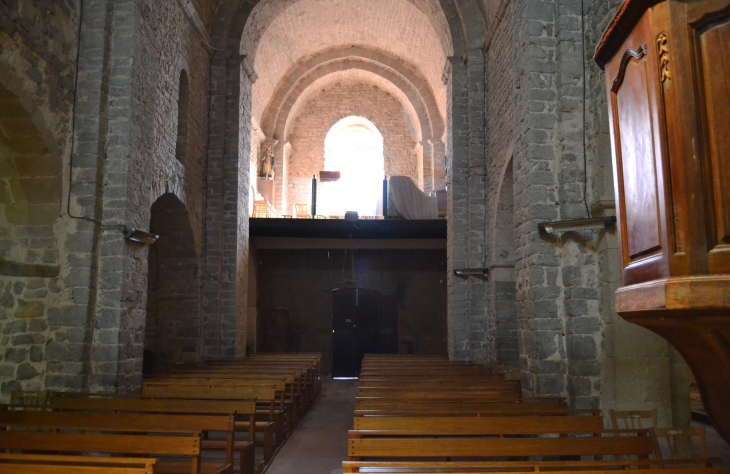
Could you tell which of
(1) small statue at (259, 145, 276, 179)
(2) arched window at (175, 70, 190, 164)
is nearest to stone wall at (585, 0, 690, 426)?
(2) arched window at (175, 70, 190, 164)

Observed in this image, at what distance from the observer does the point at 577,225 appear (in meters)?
6.93

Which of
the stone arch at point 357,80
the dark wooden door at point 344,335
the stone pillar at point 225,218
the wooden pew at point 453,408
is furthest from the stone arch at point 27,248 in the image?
the stone arch at point 357,80

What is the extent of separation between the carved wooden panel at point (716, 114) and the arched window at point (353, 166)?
19.1 m

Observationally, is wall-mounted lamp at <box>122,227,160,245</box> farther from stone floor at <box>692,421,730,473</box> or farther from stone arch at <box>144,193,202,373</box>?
stone floor at <box>692,421,730,473</box>

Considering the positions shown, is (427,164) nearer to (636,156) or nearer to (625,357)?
(625,357)

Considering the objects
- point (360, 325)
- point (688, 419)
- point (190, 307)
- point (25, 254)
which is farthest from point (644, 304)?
point (360, 325)

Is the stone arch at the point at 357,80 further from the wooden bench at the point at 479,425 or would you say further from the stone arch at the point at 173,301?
the wooden bench at the point at 479,425

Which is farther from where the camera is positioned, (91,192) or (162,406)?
(91,192)

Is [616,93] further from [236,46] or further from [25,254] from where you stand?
[236,46]

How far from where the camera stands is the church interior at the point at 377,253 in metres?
2.31

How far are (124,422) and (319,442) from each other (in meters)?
3.42

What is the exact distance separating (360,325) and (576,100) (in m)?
11.1

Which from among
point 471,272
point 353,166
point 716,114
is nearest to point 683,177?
point 716,114

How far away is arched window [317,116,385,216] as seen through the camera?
21.5 metres
